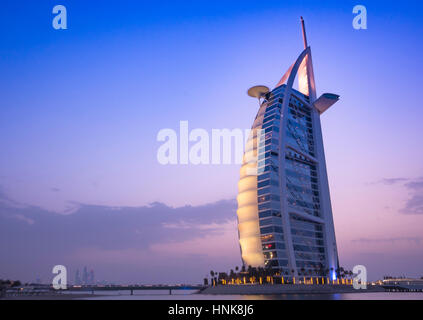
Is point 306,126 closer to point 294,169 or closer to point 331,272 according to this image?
point 294,169


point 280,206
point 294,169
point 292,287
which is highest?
point 294,169

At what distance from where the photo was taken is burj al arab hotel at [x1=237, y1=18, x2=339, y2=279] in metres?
119

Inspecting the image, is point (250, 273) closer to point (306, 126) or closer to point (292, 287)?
point (292, 287)

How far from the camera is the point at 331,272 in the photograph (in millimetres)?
127875

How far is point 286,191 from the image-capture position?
4820 inches

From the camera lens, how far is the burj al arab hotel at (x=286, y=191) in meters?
119

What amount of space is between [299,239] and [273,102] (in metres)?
46.1
